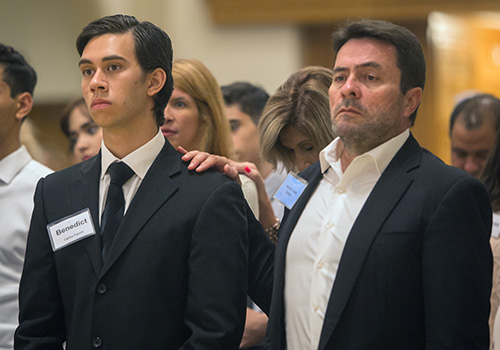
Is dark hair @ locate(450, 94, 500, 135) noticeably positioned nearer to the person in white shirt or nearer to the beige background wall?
the person in white shirt

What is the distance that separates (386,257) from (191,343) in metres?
0.57

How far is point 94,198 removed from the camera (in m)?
2.10

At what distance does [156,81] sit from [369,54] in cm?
66

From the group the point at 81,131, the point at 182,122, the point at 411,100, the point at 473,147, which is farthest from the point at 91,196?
the point at 81,131

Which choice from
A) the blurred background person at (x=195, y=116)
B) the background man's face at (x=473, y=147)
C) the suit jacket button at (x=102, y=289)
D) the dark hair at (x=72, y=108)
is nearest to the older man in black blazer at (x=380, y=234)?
the suit jacket button at (x=102, y=289)

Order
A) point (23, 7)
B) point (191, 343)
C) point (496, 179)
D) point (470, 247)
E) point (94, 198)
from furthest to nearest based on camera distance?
point (23, 7), point (496, 179), point (94, 198), point (191, 343), point (470, 247)

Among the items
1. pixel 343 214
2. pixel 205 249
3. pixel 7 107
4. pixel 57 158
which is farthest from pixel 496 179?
pixel 57 158

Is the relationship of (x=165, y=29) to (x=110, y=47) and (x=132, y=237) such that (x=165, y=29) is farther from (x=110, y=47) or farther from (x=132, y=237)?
(x=132, y=237)

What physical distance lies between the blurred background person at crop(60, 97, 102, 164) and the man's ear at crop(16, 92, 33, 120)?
102 cm

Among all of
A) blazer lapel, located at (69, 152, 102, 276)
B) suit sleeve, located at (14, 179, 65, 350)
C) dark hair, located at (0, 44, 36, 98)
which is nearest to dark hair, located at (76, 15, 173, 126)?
blazer lapel, located at (69, 152, 102, 276)

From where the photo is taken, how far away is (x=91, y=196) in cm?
211

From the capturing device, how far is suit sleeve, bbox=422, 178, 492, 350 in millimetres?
1729

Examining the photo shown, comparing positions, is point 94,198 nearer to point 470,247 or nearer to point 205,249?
point 205,249

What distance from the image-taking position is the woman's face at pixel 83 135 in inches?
167
